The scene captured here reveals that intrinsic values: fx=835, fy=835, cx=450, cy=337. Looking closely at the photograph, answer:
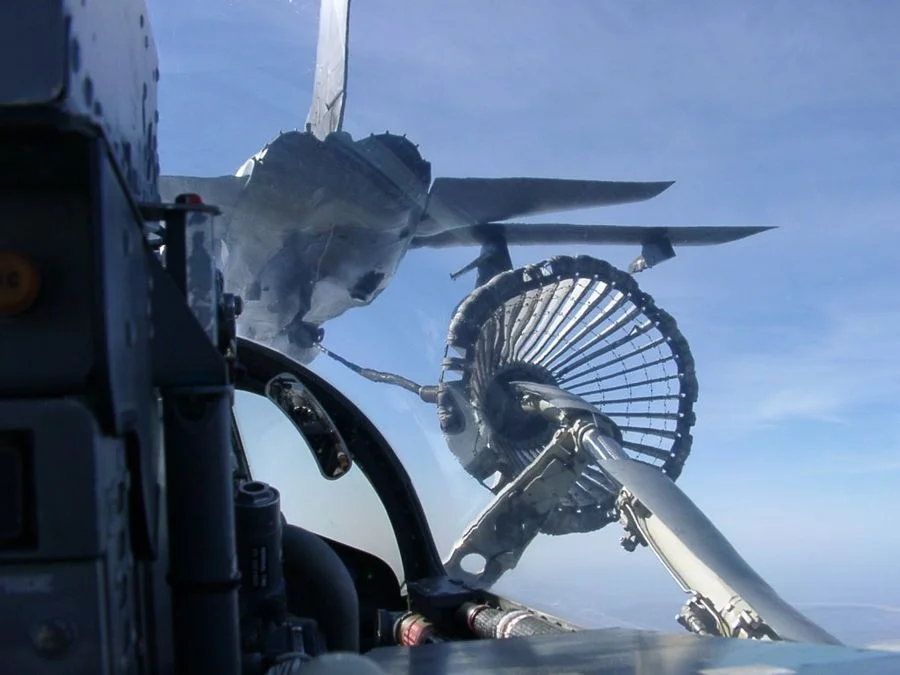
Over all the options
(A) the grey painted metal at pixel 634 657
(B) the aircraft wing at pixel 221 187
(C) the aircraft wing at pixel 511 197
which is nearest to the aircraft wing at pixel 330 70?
(B) the aircraft wing at pixel 221 187

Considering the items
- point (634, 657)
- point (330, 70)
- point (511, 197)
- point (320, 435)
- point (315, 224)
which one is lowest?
point (634, 657)

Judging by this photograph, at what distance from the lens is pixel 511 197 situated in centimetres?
1630

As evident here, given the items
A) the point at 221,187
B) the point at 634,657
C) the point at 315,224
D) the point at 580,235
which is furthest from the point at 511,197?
the point at 634,657

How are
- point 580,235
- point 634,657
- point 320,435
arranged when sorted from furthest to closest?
point 580,235 → point 320,435 → point 634,657

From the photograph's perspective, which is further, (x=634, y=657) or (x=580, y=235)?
(x=580, y=235)

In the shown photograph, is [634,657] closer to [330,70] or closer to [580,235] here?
[330,70]

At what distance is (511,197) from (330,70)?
4699 millimetres

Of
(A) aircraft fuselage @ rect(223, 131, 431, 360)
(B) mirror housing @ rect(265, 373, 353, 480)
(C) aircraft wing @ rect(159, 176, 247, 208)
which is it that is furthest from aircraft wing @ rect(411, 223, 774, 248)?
(B) mirror housing @ rect(265, 373, 353, 480)

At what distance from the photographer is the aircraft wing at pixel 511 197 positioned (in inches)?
614

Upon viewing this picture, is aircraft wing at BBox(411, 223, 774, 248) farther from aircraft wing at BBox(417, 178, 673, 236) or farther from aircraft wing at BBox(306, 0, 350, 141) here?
aircraft wing at BBox(306, 0, 350, 141)

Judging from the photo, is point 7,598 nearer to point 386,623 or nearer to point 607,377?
point 386,623

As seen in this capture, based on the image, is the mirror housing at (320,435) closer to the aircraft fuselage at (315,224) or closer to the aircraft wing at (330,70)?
the aircraft fuselage at (315,224)

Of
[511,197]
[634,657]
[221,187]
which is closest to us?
[634,657]

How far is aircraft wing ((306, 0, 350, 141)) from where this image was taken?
39.4ft
